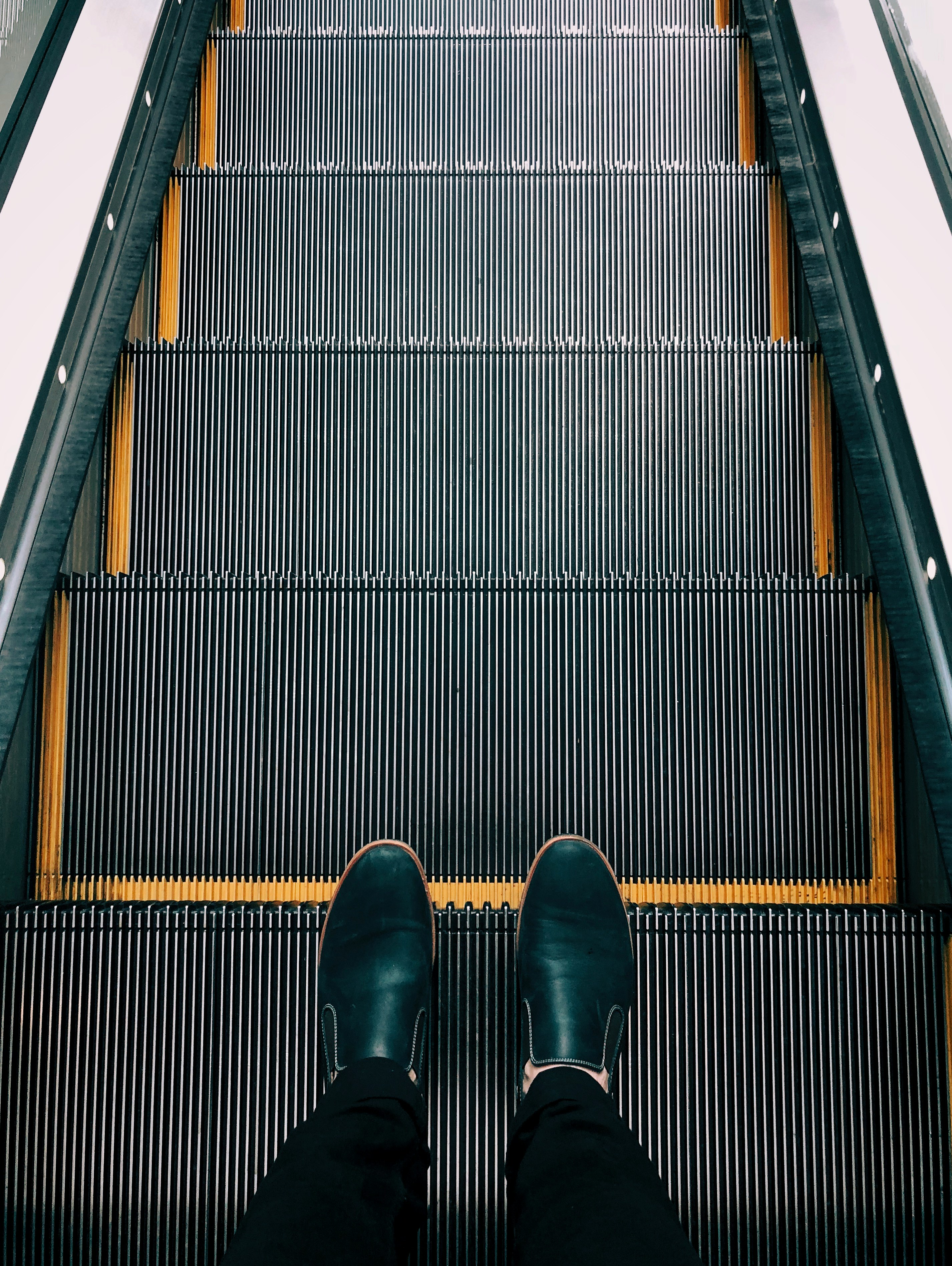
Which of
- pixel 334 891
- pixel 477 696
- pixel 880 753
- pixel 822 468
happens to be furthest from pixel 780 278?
pixel 334 891

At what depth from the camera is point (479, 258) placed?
7.46ft

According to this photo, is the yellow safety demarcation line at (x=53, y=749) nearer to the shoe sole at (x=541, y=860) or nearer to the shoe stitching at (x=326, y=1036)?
the shoe stitching at (x=326, y=1036)

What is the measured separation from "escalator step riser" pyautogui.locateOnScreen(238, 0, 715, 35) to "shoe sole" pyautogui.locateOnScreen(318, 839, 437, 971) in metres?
2.56

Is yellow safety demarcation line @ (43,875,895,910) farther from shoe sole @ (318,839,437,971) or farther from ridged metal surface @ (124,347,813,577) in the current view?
ridged metal surface @ (124,347,813,577)

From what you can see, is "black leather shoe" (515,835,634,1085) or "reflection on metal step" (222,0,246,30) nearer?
"black leather shoe" (515,835,634,1085)

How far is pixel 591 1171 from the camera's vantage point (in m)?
1.16

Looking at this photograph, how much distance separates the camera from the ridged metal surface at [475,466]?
1.99 meters

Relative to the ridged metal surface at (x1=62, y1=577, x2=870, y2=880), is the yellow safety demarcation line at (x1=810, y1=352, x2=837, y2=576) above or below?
above

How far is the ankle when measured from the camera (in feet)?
4.75

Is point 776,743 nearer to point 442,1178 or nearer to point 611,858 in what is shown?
point 611,858

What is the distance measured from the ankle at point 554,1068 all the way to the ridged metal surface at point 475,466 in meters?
1.02

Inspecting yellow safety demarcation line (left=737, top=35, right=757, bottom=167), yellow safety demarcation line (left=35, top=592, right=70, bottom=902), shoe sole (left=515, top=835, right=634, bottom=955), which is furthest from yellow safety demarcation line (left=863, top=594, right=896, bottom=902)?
yellow safety demarcation line (left=35, top=592, right=70, bottom=902)

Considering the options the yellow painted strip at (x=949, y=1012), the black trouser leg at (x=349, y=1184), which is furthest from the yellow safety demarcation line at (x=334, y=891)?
the black trouser leg at (x=349, y=1184)

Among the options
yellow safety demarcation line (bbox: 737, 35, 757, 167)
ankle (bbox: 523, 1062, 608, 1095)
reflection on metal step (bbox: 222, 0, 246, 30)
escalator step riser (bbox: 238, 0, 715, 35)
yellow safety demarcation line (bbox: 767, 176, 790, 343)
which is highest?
reflection on metal step (bbox: 222, 0, 246, 30)
